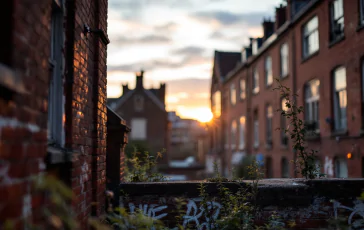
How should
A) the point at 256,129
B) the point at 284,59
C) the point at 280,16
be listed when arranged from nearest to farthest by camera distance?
the point at 284,59
the point at 280,16
the point at 256,129

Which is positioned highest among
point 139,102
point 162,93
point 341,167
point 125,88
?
point 125,88

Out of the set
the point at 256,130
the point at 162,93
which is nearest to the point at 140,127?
the point at 162,93

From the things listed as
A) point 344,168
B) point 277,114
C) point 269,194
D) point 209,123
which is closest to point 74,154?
point 269,194

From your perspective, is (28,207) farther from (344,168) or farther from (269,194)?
(344,168)

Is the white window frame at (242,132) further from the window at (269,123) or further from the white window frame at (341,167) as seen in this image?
the white window frame at (341,167)

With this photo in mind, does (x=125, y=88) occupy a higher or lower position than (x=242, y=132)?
higher

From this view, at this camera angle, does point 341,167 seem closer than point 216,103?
Yes

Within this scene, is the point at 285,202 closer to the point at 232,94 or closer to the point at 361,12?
the point at 361,12

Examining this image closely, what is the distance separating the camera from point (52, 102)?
12.3 ft

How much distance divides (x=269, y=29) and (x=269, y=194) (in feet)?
74.2

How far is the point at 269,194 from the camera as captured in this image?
5.43 metres

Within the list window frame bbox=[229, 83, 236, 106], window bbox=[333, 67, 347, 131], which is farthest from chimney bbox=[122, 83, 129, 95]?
window bbox=[333, 67, 347, 131]

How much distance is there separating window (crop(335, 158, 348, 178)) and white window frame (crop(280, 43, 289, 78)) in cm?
633

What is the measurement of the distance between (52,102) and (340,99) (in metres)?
13.4
